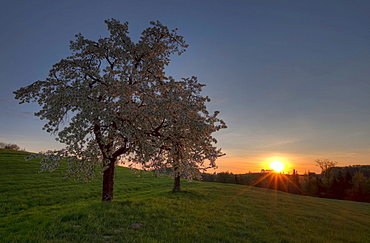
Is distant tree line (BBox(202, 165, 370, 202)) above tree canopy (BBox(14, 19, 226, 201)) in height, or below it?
below

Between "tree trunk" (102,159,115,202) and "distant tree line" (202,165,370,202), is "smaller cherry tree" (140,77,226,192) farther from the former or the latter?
"distant tree line" (202,165,370,202)

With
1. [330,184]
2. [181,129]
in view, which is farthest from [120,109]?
[330,184]

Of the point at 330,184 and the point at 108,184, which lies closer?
the point at 108,184

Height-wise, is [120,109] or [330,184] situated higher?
[120,109]

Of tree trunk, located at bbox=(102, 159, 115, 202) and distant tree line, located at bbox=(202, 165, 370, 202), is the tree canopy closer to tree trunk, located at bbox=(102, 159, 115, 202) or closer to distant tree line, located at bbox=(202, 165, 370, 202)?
tree trunk, located at bbox=(102, 159, 115, 202)

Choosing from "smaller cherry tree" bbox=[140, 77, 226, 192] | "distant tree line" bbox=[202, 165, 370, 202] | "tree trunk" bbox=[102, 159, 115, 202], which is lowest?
"distant tree line" bbox=[202, 165, 370, 202]

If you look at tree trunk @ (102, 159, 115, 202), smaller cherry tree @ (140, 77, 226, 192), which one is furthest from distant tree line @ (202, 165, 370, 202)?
tree trunk @ (102, 159, 115, 202)

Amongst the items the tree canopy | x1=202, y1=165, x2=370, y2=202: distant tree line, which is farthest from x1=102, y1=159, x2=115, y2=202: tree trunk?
x1=202, y1=165, x2=370, y2=202: distant tree line

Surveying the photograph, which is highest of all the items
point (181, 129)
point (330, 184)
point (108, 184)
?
point (181, 129)

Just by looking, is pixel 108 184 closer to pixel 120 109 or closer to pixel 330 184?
pixel 120 109

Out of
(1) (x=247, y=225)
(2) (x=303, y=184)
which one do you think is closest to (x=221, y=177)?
(2) (x=303, y=184)

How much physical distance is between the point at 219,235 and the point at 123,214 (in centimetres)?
658

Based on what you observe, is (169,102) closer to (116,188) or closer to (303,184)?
(116,188)

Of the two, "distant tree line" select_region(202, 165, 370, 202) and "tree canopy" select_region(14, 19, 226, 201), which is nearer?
"tree canopy" select_region(14, 19, 226, 201)
